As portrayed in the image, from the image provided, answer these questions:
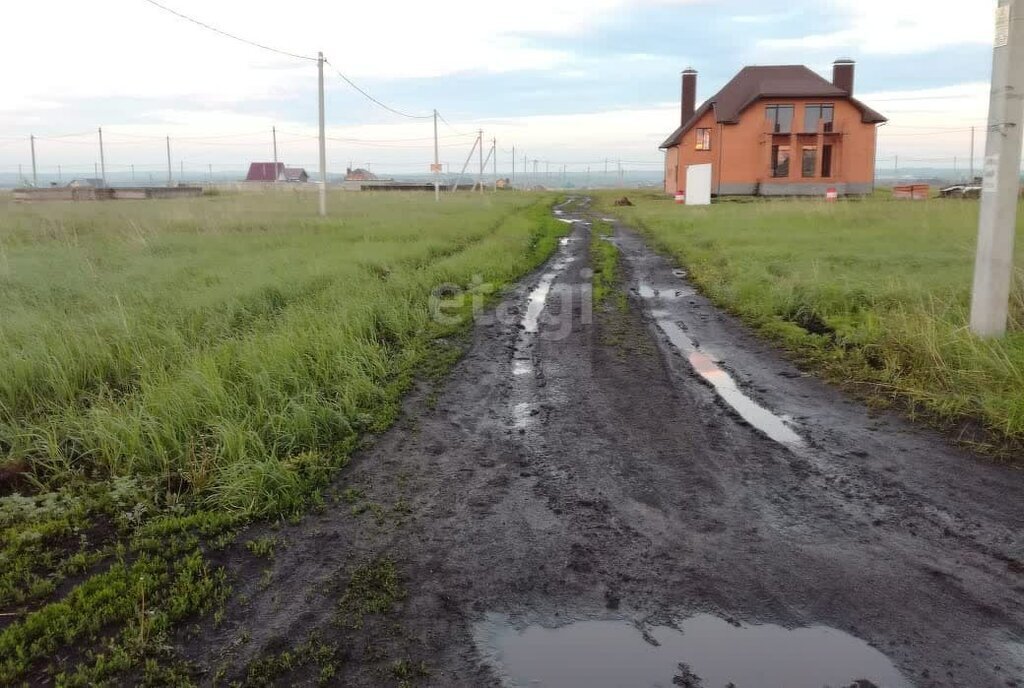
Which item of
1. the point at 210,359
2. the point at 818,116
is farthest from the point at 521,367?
the point at 818,116

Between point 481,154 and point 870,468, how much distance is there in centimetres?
6989

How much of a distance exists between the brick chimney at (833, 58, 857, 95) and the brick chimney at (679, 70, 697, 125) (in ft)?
36.2

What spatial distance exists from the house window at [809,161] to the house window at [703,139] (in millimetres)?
5789

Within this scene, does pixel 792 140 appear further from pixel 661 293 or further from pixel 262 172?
pixel 262 172

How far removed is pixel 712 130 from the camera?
49.5 m

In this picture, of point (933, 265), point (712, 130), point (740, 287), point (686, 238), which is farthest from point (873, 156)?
point (740, 287)

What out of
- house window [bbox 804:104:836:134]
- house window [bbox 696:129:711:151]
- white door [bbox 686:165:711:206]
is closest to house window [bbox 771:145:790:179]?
house window [bbox 804:104:836:134]

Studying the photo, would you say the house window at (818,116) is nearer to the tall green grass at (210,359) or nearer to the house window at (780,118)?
the house window at (780,118)

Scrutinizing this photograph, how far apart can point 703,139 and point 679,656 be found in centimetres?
5080

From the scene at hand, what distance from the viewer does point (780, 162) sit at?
4778cm

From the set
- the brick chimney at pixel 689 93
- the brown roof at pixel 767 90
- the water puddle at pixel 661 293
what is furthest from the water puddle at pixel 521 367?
the brick chimney at pixel 689 93

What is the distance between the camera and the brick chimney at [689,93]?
A: 58656mm

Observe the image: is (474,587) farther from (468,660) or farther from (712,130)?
(712,130)

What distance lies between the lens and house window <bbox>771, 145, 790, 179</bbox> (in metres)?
47.6
